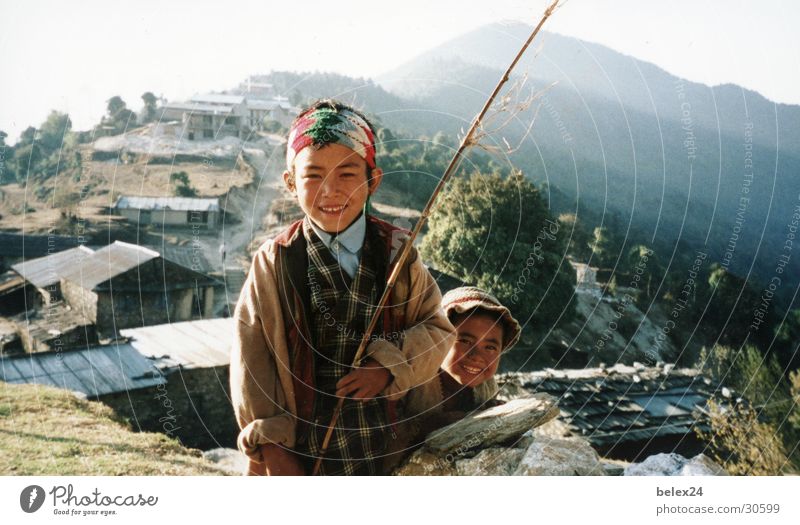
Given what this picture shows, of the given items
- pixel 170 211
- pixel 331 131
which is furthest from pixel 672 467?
pixel 170 211

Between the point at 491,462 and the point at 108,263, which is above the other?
the point at 108,263

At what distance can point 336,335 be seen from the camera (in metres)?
1.88

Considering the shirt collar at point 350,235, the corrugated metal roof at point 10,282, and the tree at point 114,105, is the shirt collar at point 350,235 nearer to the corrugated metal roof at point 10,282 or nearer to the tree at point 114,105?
the tree at point 114,105

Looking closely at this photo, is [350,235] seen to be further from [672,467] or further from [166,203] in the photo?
[672,467]

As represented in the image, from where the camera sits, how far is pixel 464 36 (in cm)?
241

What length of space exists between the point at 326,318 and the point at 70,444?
123 cm

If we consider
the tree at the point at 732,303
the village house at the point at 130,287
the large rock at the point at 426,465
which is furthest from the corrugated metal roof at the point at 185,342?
the tree at the point at 732,303

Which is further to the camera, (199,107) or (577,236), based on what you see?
(577,236)

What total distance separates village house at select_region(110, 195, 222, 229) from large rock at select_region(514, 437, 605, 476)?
154 centimetres

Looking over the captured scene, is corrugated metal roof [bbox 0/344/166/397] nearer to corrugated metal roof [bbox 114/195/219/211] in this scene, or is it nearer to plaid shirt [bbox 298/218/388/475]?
corrugated metal roof [bbox 114/195/219/211]

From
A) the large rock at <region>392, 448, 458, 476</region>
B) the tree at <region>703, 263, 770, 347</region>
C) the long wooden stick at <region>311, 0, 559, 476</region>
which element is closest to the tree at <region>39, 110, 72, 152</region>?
the long wooden stick at <region>311, 0, 559, 476</region>

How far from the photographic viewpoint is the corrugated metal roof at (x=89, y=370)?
255 cm

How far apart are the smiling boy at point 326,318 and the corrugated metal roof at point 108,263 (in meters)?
0.93

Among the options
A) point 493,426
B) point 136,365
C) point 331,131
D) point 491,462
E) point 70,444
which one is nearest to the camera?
point 331,131
